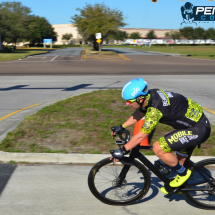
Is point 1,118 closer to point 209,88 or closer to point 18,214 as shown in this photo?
point 18,214

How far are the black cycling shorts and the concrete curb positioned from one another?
5.71 feet

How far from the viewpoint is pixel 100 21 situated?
1981 inches

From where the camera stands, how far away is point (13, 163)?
4758mm

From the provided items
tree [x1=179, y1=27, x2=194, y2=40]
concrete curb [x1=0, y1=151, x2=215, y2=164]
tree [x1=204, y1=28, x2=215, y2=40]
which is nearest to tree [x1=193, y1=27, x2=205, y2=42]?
tree [x1=179, y1=27, x2=194, y2=40]

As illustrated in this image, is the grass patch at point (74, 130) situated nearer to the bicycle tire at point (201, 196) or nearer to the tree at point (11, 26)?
the bicycle tire at point (201, 196)

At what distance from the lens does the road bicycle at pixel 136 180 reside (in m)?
3.34

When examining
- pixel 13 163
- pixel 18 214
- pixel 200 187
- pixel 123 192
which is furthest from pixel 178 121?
pixel 13 163

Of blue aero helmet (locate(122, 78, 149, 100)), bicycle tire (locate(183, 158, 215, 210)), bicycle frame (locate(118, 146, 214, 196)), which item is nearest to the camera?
blue aero helmet (locate(122, 78, 149, 100))

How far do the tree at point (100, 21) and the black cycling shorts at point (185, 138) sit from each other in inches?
1883

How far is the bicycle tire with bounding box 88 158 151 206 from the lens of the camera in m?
3.42

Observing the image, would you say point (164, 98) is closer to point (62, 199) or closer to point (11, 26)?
point (62, 199)

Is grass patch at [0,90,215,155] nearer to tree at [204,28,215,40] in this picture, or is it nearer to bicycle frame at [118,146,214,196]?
bicycle frame at [118,146,214,196]

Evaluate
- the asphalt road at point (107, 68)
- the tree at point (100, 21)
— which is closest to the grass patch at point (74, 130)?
the asphalt road at point (107, 68)

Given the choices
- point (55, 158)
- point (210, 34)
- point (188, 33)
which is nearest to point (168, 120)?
point (55, 158)
